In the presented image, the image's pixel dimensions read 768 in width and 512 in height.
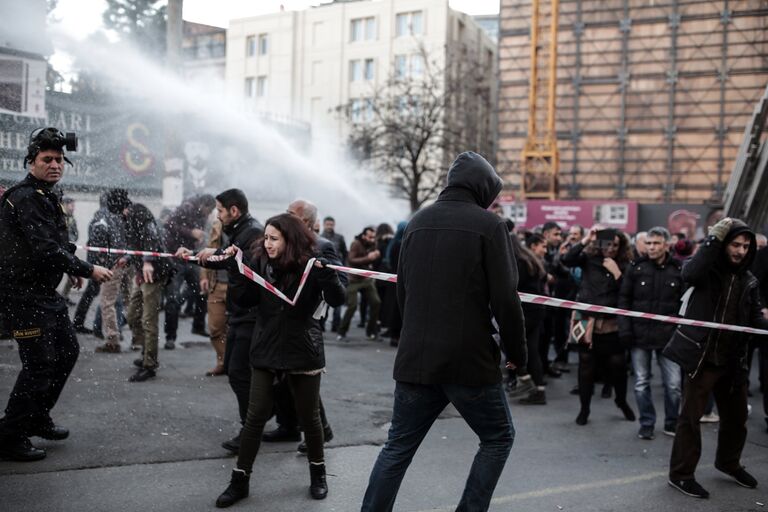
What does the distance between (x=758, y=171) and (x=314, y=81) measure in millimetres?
37365

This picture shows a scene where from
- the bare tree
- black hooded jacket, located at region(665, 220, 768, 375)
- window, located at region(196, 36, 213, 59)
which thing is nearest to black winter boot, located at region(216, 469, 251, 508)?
black hooded jacket, located at region(665, 220, 768, 375)

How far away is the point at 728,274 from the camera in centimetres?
475

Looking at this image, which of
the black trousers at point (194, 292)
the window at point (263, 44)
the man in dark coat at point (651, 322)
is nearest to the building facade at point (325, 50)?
the window at point (263, 44)

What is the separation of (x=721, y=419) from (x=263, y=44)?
45.1 metres

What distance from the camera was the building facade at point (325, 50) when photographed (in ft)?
137

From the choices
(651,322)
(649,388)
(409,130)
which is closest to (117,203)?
(651,322)

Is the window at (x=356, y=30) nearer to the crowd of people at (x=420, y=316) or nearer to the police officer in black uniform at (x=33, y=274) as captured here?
the crowd of people at (x=420, y=316)

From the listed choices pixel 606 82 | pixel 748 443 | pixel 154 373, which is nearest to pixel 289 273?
pixel 154 373

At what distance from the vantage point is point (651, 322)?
613 cm

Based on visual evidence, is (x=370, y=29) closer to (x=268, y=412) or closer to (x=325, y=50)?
(x=325, y=50)

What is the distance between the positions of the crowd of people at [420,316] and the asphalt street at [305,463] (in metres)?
0.20

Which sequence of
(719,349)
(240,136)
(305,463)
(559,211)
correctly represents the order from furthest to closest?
(559,211)
(240,136)
(305,463)
(719,349)

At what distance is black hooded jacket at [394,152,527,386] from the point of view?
10.5 ft

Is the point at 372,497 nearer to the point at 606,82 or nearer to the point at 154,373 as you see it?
the point at 154,373
